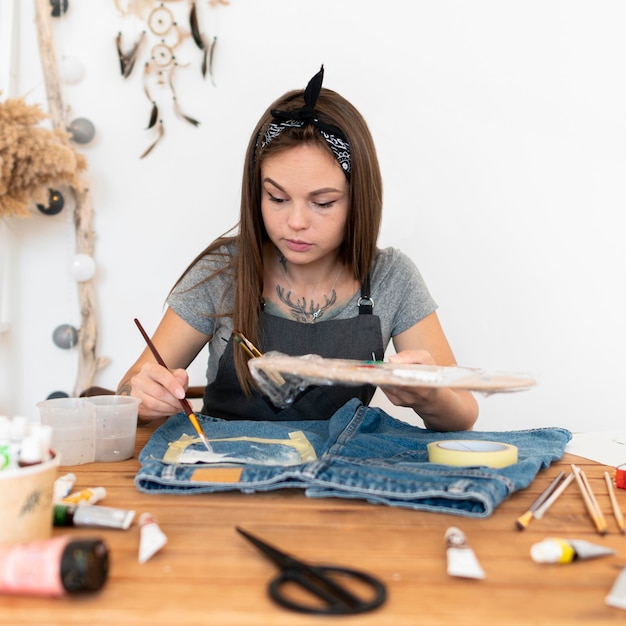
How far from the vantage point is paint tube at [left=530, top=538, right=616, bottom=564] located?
64cm

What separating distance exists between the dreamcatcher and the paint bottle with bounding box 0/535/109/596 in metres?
1.67

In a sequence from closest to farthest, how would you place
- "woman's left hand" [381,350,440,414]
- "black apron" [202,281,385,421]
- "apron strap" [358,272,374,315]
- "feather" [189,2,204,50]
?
1. "woman's left hand" [381,350,440,414]
2. "black apron" [202,281,385,421]
3. "apron strap" [358,272,374,315]
4. "feather" [189,2,204,50]

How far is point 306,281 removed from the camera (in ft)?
5.35

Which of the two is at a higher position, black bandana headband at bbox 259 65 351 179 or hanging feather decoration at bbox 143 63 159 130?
hanging feather decoration at bbox 143 63 159 130

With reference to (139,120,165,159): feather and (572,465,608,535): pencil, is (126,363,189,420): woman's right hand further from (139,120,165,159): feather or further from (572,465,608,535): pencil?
(139,120,165,159): feather

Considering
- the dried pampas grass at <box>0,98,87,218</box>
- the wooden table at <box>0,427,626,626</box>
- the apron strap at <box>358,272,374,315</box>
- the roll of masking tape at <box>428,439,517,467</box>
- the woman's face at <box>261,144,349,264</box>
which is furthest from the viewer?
the dried pampas grass at <box>0,98,87,218</box>

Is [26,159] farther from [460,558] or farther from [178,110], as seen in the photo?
[460,558]

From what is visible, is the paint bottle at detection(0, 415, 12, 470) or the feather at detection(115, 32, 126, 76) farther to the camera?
the feather at detection(115, 32, 126, 76)

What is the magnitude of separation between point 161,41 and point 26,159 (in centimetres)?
55

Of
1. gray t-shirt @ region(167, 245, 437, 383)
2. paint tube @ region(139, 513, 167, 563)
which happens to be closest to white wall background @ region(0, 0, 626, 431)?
gray t-shirt @ region(167, 245, 437, 383)

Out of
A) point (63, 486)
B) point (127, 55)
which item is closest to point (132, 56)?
point (127, 55)

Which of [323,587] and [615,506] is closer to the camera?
[323,587]

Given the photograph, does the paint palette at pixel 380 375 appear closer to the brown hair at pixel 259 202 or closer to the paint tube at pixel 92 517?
the paint tube at pixel 92 517

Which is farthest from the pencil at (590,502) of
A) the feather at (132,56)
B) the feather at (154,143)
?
the feather at (132,56)
